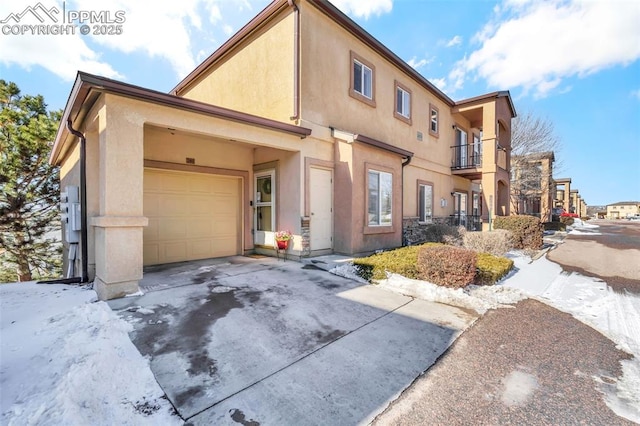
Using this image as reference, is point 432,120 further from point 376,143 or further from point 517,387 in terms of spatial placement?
point 517,387

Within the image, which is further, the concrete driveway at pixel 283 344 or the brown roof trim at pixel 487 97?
the brown roof trim at pixel 487 97

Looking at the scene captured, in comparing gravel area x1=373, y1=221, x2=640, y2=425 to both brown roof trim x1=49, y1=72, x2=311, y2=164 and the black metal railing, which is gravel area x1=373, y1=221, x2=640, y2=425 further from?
the black metal railing

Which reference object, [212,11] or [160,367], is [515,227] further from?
[212,11]

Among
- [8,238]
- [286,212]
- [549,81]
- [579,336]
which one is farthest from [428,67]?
[8,238]

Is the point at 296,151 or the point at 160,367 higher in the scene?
the point at 296,151

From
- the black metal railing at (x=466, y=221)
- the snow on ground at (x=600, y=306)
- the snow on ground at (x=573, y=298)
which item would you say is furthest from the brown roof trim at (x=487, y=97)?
the snow on ground at (x=573, y=298)

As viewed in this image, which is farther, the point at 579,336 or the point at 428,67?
the point at 428,67

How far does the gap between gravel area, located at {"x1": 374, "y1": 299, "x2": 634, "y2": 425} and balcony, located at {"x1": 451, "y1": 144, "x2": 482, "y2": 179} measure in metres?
12.6

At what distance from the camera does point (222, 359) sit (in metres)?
3.01

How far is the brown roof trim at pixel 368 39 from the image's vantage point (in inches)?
330

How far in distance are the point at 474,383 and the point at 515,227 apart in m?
10.6

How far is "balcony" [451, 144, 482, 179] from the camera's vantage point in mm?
15297

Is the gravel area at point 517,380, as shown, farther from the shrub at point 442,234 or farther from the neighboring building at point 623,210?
the neighboring building at point 623,210

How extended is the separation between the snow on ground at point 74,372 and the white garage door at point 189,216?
130 inches
